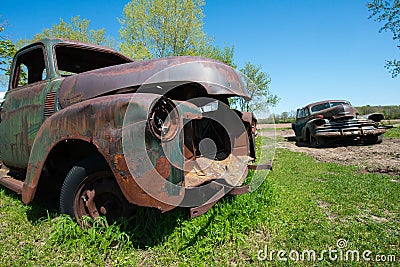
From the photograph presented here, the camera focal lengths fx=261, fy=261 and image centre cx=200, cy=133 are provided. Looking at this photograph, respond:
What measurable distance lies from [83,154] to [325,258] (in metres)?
2.50

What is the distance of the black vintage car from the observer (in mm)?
9781

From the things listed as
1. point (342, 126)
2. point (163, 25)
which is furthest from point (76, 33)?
point (342, 126)

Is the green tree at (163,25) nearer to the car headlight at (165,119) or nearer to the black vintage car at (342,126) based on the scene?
the black vintage car at (342,126)

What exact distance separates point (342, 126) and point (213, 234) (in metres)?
9.19

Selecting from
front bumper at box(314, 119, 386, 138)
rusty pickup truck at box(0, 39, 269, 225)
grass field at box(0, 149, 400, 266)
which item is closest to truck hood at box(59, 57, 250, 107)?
rusty pickup truck at box(0, 39, 269, 225)

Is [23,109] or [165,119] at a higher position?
[23,109]

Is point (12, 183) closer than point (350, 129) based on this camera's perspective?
Yes

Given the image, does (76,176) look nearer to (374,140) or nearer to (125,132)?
(125,132)

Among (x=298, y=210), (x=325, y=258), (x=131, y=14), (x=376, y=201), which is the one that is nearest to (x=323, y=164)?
(x=376, y=201)

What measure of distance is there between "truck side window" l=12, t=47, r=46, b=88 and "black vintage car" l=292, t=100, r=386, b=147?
947 centimetres

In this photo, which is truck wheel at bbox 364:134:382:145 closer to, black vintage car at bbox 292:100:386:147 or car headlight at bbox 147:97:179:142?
black vintage car at bbox 292:100:386:147

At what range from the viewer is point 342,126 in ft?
32.5

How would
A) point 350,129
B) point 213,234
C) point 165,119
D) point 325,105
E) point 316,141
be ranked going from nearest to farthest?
point 165,119 < point 213,234 < point 350,129 < point 316,141 < point 325,105

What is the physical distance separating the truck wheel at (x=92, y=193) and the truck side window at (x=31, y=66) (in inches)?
61.8
